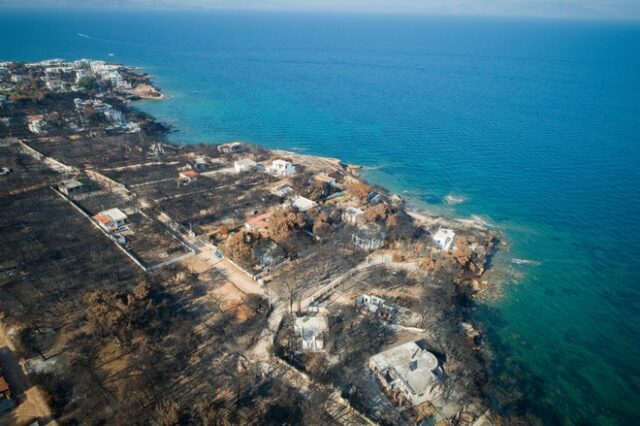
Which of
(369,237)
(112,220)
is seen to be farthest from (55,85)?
(369,237)

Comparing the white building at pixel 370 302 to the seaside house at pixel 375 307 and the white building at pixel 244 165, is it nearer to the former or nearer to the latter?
the seaside house at pixel 375 307

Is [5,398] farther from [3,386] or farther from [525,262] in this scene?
[525,262]

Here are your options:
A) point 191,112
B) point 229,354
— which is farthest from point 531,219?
point 191,112

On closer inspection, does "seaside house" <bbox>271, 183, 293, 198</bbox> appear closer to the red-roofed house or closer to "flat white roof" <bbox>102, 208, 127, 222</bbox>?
the red-roofed house

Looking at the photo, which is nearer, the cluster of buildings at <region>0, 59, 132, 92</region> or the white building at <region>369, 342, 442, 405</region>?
the white building at <region>369, 342, 442, 405</region>

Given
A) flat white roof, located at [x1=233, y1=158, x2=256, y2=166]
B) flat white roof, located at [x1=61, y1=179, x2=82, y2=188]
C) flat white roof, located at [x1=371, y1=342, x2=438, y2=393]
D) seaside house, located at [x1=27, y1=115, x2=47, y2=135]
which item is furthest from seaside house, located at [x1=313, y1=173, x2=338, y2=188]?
seaside house, located at [x1=27, y1=115, x2=47, y2=135]

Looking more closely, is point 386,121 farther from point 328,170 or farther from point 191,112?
point 191,112
